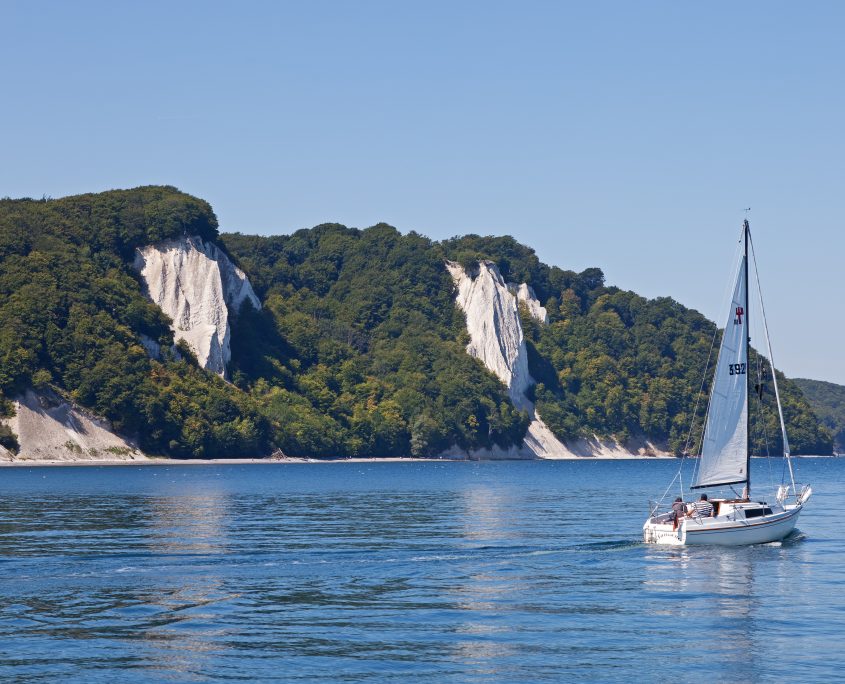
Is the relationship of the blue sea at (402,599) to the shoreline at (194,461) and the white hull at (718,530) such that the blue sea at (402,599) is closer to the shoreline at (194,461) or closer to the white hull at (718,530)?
the white hull at (718,530)

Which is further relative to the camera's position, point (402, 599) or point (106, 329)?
point (106, 329)

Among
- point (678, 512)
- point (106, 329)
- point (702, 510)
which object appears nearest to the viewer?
point (702, 510)

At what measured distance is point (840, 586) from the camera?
41.8 m

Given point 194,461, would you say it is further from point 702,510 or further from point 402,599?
point 402,599

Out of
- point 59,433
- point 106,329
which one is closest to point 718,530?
point 59,433

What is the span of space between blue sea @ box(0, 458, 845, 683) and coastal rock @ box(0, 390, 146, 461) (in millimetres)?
70463

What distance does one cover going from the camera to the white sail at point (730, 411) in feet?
168

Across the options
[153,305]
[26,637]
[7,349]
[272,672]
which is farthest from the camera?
[153,305]

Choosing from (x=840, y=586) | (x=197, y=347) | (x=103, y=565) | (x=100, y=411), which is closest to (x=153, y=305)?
(x=197, y=347)

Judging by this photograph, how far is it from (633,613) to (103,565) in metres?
20.3

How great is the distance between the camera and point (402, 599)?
38312 mm

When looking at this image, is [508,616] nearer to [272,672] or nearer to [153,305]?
[272,672]

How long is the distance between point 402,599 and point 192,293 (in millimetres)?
150369

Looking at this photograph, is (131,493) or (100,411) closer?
(131,493)
